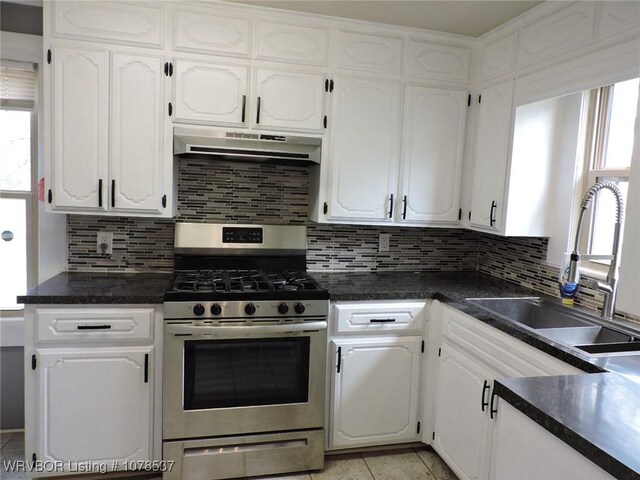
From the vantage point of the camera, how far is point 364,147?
2621mm

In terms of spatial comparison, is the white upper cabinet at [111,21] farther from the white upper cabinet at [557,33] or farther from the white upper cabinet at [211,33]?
the white upper cabinet at [557,33]

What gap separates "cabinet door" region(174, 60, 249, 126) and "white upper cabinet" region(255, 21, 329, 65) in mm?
172

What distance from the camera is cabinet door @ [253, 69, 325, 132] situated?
2457mm

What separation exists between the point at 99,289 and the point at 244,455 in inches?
42.8

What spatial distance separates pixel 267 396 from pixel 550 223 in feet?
5.88

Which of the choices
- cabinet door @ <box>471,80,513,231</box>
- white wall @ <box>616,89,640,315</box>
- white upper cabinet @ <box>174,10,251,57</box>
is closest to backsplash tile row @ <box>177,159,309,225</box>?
white upper cabinet @ <box>174,10,251,57</box>

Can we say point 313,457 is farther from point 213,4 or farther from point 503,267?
point 213,4

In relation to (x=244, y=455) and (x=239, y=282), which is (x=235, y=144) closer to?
(x=239, y=282)

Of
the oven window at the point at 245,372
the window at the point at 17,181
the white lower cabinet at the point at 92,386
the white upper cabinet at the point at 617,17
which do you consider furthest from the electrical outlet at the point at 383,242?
the window at the point at 17,181

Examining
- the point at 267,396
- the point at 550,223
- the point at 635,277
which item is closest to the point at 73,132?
the point at 267,396

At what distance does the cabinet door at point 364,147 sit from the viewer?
2574mm

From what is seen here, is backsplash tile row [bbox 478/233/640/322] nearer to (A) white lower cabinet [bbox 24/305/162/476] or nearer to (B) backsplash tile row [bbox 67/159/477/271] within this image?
(B) backsplash tile row [bbox 67/159/477/271]

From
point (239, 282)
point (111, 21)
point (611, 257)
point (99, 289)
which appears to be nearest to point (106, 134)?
point (111, 21)

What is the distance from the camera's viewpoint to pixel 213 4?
2361 millimetres
